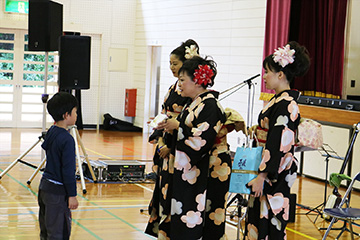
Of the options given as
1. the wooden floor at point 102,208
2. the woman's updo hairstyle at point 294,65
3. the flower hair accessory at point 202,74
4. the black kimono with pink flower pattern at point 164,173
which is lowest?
the wooden floor at point 102,208

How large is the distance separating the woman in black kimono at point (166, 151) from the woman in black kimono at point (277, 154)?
655mm

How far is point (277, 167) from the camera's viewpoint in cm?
361

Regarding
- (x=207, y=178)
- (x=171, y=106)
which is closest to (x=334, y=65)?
(x=171, y=106)

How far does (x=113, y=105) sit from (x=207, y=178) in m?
10.3

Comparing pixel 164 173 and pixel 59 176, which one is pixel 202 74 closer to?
pixel 164 173

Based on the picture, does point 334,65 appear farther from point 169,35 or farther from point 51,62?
point 51,62

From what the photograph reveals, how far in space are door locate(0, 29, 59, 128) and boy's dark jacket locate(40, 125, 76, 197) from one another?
9836mm

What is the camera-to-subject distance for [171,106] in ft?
15.3

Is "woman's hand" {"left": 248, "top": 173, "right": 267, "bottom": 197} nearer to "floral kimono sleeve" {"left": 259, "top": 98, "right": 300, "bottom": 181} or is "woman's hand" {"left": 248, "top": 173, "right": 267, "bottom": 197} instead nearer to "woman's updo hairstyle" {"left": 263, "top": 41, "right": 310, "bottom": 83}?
"floral kimono sleeve" {"left": 259, "top": 98, "right": 300, "bottom": 181}

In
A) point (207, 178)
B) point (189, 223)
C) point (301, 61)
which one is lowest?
point (189, 223)

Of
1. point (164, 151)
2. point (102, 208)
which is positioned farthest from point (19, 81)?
point (164, 151)

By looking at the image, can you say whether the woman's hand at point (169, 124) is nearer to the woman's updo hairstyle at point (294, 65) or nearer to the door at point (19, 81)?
the woman's updo hairstyle at point (294, 65)

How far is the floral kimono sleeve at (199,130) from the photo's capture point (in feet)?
12.5

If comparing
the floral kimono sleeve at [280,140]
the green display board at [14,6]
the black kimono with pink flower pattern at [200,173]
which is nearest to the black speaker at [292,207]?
the black kimono with pink flower pattern at [200,173]
